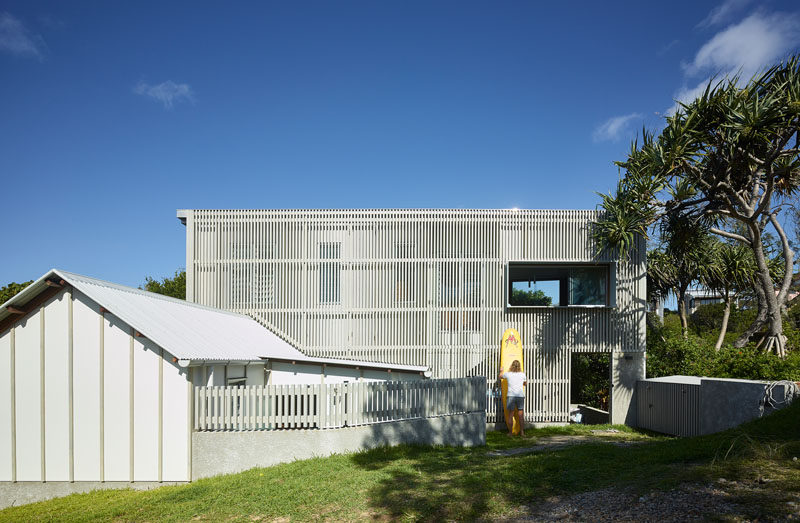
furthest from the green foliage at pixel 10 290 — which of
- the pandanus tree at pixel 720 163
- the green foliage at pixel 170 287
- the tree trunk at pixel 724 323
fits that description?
the tree trunk at pixel 724 323

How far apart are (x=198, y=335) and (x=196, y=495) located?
4149 mm

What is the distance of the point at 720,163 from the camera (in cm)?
1552

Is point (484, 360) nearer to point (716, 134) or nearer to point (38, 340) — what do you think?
point (716, 134)

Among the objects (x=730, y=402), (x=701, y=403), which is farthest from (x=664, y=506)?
(x=701, y=403)

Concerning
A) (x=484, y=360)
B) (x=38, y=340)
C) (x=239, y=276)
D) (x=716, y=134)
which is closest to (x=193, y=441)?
(x=38, y=340)

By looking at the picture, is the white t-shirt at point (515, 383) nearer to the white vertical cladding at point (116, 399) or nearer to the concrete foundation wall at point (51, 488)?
the concrete foundation wall at point (51, 488)

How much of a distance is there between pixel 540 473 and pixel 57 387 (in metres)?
8.76

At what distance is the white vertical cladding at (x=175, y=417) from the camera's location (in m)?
9.95

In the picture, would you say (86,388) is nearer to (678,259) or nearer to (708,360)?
(708,360)

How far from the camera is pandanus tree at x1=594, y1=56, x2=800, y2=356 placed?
13.9 meters

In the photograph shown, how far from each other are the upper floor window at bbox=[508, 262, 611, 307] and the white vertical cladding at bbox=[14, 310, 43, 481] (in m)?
12.2

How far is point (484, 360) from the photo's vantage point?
53.9 ft

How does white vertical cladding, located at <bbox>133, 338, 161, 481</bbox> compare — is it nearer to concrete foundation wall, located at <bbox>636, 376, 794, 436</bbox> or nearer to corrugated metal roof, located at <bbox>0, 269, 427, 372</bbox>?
corrugated metal roof, located at <bbox>0, 269, 427, 372</bbox>

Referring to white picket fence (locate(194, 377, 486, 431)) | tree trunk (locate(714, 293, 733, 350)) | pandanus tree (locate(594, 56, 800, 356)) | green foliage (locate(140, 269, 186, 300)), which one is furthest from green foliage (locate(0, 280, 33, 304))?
tree trunk (locate(714, 293, 733, 350))
